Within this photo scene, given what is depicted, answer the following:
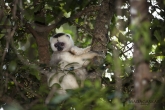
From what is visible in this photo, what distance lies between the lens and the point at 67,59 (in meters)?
6.60

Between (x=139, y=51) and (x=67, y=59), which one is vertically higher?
(x=67, y=59)

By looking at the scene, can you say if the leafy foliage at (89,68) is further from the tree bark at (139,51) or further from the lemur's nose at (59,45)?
the lemur's nose at (59,45)

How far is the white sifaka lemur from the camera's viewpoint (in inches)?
242

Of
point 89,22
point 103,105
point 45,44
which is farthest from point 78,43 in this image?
point 103,105

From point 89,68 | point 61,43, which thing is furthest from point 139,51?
point 61,43

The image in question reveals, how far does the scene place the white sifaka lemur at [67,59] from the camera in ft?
20.1

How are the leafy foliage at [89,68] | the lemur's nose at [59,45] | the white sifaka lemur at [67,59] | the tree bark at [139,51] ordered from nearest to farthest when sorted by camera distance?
the tree bark at [139,51] → the leafy foliage at [89,68] → the white sifaka lemur at [67,59] → the lemur's nose at [59,45]

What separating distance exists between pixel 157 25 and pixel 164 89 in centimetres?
164

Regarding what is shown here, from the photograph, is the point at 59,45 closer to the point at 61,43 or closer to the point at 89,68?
the point at 61,43

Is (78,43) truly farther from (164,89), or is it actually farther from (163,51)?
(164,89)

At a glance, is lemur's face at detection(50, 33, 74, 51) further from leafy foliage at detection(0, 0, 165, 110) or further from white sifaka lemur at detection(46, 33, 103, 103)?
leafy foliage at detection(0, 0, 165, 110)

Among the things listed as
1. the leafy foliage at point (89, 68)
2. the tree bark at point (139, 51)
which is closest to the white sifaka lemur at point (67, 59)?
the leafy foliage at point (89, 68)

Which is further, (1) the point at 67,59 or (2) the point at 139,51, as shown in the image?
(1) the point at 67,59

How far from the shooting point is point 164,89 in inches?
138
